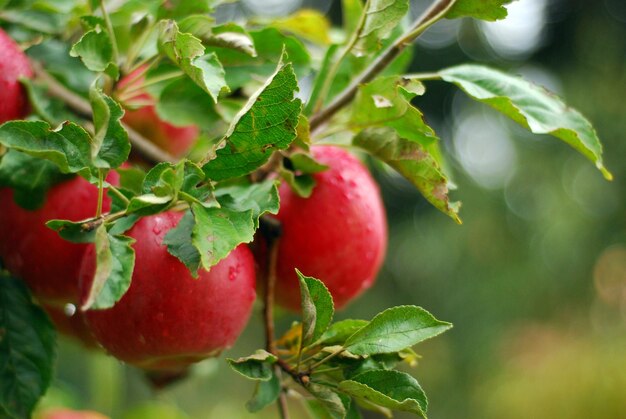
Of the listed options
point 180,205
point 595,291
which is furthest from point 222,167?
point 595,291

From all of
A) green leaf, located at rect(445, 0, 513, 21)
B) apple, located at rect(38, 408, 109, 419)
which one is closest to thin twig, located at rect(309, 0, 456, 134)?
green leaf, located at rect(445, 0, 513, 21)

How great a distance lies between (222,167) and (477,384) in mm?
2588

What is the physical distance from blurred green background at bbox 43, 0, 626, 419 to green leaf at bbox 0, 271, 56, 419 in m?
1.88

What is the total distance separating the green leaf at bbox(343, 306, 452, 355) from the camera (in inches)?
14.1

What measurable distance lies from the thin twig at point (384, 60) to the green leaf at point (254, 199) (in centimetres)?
8

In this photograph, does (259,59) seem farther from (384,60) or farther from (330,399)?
(330,399)

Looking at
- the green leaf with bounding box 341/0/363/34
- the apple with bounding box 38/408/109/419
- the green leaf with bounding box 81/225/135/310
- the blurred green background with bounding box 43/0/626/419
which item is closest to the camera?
the green leaf with bounding box 81/225/135/310

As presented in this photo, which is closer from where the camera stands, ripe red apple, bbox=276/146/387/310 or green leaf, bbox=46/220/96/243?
green leaf, bbox=46/220/96/243

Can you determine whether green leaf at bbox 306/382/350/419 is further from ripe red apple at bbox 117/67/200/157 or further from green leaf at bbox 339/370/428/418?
ripe red apple at bbox 117/67/200/157

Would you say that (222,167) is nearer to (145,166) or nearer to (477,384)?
(145,166)

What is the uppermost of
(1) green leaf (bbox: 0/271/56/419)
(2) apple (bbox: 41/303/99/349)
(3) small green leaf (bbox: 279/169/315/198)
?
(3) small green leaf (bbox: 279/169/315/198)

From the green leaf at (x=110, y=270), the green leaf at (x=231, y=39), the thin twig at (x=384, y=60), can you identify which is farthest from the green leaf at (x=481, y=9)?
the green leaf at (x=110, y=270)

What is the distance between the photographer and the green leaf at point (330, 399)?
0.36m

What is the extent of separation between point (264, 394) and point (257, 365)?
0.02 metres
